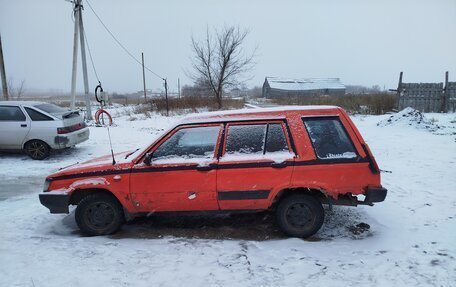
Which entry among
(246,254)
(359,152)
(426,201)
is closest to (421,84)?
(426,201)

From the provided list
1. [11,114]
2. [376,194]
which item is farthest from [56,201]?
[11,114]

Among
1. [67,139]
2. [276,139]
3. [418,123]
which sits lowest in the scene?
[67,139]

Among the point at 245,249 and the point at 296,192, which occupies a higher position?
the point at 296,192

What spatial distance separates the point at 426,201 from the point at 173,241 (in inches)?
167

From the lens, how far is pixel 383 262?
3.54 metres

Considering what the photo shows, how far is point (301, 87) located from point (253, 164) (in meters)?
61.0

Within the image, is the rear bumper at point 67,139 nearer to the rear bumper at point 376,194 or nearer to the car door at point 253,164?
the car door at point 253,164

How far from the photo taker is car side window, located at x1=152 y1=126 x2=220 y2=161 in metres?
4.28

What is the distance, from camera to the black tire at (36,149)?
902 cm

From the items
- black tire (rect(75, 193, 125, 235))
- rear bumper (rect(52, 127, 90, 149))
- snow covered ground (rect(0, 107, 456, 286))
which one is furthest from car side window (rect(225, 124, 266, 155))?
rear bumper (rect(52, 127, 90, 149))

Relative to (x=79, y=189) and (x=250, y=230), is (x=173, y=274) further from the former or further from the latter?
(x=79, y=189)

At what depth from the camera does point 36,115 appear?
8992mm

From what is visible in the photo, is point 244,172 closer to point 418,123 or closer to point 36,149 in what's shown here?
point 36,149

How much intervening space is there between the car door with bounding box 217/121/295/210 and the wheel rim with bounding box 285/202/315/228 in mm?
340
